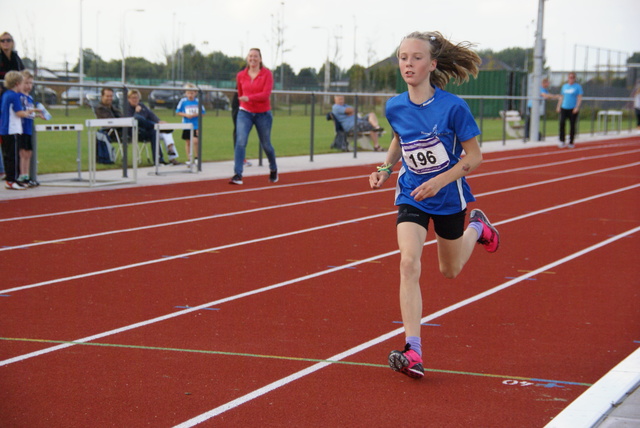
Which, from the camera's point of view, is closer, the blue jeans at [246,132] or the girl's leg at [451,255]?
the girl's leg at [451,255]

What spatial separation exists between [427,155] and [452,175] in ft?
0.71

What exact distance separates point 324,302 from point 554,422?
261 cm

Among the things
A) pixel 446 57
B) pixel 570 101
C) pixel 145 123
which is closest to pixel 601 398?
pixel 446 57

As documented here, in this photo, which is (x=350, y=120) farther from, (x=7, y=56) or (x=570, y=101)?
(x=7, y=56)

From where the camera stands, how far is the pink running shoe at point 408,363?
4.41 meters

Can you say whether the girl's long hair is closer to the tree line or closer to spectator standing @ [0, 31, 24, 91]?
spectator standing @ [0, 31, 24, 91]

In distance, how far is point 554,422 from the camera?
3746 millimetres

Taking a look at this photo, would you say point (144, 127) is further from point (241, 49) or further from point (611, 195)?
point (241, 49)

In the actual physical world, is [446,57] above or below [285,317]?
above

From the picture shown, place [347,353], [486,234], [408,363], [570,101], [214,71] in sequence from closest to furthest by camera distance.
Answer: [408,363] < [347,353] < [486,234] < [570,101] < [214,71]

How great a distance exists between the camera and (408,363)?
173 inches

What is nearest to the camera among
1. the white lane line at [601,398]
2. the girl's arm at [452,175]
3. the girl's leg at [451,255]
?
the white lane line at [601,398]

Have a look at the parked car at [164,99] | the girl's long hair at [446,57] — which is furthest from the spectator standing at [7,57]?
the girl's long hair at [446,57]

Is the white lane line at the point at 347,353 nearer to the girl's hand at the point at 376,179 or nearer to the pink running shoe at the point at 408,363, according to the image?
the pink running shoe at the point at 408,363
